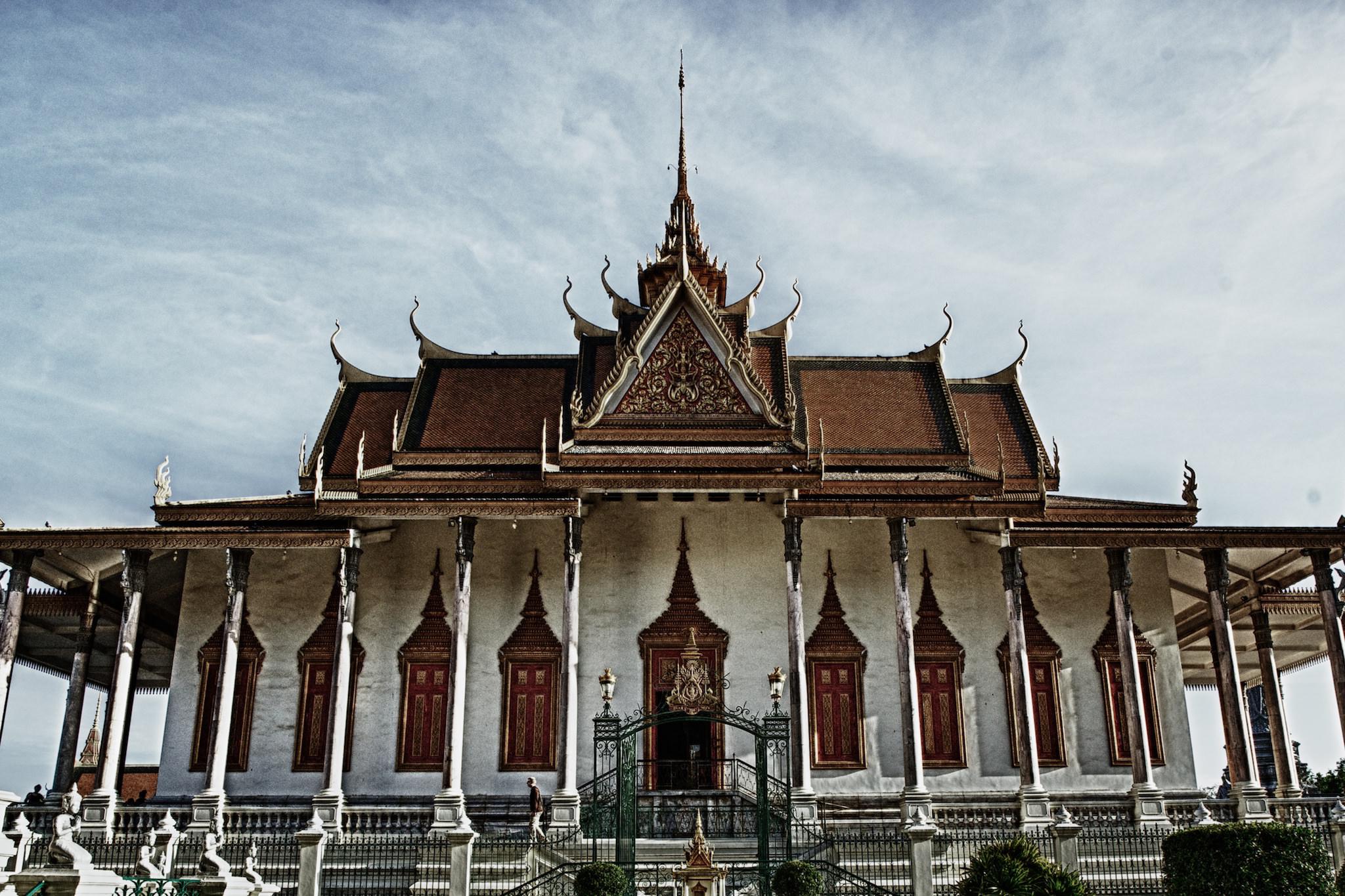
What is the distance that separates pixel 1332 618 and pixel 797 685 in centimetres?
895

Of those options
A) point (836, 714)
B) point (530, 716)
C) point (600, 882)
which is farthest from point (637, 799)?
point (836, 714)

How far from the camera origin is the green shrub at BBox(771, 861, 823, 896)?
13.3 meters

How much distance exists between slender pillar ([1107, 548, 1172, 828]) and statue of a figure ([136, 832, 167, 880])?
1380 cm

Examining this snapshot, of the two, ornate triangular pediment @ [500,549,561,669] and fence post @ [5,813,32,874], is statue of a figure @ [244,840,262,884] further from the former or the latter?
ornate triangular pediment @ [500,549,561,669]

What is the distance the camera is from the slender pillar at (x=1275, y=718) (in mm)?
20078

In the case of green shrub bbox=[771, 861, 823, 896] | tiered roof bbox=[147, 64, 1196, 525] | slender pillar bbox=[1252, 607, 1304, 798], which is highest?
tiered roof bbox=[147, 64, 1196, 525]

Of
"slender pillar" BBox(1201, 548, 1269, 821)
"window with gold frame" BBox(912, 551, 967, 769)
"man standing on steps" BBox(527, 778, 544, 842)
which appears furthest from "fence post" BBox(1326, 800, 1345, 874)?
"man standing on steps" BBox(527, 778, 544, 842)

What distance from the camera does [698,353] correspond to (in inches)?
862

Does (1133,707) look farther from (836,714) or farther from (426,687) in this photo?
(426,687)

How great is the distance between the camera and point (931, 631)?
2162 centimetres

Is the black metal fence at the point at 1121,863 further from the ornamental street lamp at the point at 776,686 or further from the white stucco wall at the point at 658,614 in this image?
the ornamental street lamp at the point at 776,686

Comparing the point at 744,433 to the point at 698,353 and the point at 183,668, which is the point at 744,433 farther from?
the point at 183,668

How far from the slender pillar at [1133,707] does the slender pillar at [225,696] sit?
14.3 metres

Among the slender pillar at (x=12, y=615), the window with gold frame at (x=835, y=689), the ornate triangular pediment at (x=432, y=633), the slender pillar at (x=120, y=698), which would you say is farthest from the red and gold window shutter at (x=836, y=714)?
the slender pillar at (x=12, y=615)
